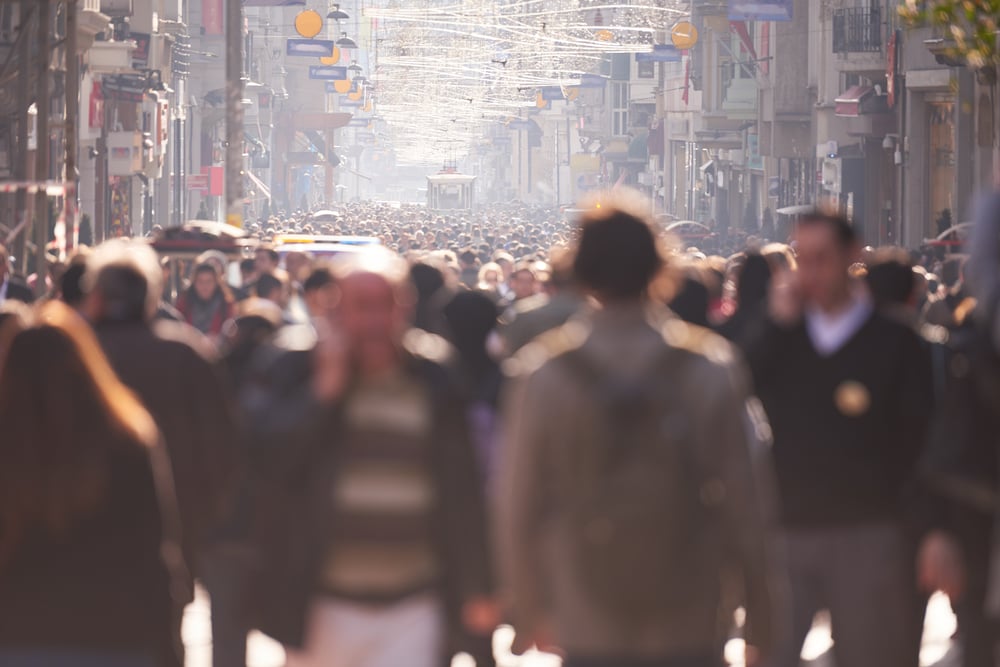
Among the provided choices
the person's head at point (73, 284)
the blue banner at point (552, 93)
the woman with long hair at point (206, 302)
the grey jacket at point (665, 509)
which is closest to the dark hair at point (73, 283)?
the person's head at point (73, 284)

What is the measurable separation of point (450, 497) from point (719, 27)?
66402mm

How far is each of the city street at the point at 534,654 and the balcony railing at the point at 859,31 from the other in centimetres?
3642

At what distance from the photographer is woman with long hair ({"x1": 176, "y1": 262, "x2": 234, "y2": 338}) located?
14656mm

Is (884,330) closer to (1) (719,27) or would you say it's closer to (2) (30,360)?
(2) (30,360)

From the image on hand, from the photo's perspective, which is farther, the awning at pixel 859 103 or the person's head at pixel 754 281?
the awning at pixel 859 103

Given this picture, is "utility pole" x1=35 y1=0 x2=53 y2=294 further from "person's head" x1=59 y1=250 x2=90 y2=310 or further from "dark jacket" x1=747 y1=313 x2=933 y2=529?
"dark jacket" x1=747 y1=313 x2=933 y2=529

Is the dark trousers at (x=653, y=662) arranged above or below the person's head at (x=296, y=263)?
above

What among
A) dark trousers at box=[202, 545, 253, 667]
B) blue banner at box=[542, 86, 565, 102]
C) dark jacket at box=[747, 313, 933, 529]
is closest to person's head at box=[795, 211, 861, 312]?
dark jacket at box=[747, 313, 933, 529]

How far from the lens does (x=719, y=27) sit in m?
70.7

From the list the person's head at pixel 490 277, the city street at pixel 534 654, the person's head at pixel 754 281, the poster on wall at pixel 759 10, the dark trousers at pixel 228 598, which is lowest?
the city street at pixel 534 654

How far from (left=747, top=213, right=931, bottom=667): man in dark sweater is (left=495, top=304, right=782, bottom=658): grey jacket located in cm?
183

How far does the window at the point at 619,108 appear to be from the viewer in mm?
112000

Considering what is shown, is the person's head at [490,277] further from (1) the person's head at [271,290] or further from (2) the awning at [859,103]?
(2) the awning at [859,103]

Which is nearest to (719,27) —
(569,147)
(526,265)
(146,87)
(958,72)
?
(146,87)
